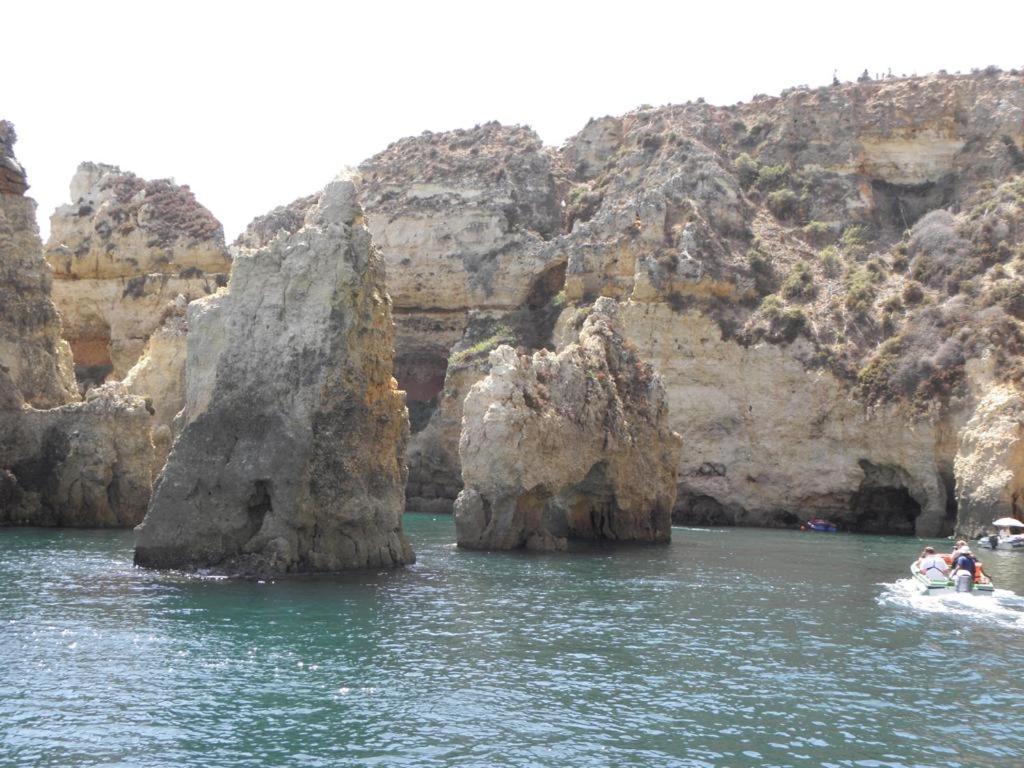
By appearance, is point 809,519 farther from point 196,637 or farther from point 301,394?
point 196,637

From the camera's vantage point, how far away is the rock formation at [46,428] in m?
43.0

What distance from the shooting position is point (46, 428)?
143ft

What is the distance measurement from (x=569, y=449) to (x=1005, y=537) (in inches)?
757

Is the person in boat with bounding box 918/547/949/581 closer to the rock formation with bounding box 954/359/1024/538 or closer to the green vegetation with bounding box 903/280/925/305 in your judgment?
the rock formation with bounding box 954/359/1024/538

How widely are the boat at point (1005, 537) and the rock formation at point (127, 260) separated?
46.9m

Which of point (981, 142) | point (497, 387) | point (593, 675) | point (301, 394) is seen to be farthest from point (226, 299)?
point (981, 142)

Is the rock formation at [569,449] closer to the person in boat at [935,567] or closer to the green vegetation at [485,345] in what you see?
the person in boat at [935,567]

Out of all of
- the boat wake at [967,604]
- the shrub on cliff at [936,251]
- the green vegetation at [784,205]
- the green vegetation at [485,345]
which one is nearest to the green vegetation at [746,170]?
the green vegetation at [784,205]

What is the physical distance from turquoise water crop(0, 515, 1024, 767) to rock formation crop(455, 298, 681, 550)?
26.5 ft

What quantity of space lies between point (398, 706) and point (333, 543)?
525 inches

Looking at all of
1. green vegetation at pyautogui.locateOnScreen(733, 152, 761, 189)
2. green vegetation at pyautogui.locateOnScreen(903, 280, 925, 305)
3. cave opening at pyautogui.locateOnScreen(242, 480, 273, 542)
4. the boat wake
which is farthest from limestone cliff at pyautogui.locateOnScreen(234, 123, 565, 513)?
the boat wake

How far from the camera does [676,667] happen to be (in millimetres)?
18547

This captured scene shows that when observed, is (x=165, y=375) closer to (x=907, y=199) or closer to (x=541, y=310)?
(x=541, y=310)

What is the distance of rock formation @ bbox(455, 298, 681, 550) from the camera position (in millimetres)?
37500
